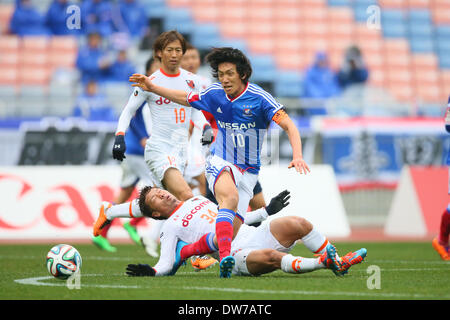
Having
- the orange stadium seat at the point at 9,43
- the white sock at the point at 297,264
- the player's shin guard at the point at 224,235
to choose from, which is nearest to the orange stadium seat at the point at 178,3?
the orange stadium seat at the point at 9,43

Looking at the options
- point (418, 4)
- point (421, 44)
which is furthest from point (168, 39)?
point (418, 4)

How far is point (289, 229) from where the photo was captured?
23.9 ft

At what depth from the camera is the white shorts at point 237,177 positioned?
310 inches

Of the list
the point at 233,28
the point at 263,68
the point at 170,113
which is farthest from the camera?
the point at 233,28

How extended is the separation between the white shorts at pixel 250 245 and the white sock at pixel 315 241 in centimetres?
18

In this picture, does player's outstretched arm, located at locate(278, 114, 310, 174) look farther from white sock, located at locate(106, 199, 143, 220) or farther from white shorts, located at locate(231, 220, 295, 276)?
white sock, located at locate(106, 199, 143, 220)

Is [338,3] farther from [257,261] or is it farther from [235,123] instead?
[257,261]

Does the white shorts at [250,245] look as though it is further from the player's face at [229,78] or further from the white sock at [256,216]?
the player's face at [229,78]

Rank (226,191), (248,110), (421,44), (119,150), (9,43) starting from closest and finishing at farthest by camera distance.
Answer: (226,191) → (248,110) → (119,150) → (9,43) → (421,44)

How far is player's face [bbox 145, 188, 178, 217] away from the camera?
7751 millimetres

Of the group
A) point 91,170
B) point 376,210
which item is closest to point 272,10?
point 376,210

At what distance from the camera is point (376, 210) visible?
55.0 feet

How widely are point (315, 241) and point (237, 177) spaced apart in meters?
1.06

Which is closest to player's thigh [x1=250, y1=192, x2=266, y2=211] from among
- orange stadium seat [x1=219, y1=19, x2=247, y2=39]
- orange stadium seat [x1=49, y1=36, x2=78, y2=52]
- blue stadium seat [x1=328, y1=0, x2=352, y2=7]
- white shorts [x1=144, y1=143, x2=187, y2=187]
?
white shorts [x1=144, y1=143, x2=187, y2=187]
